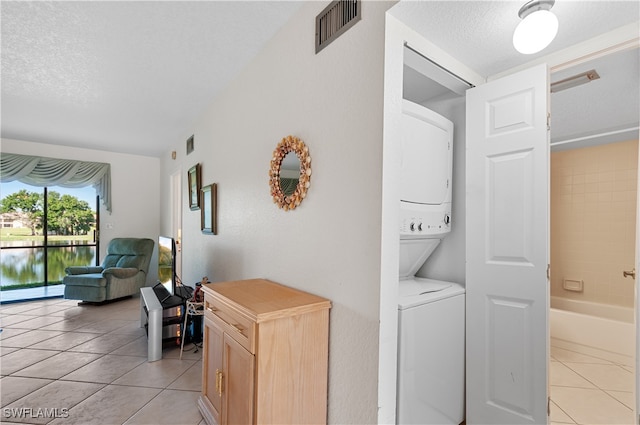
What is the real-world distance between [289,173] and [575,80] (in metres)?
1.91

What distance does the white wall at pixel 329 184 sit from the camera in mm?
1276

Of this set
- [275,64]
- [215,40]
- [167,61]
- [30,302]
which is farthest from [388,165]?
[30,302]

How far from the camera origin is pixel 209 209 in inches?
123

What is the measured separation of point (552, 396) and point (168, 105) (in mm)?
4271

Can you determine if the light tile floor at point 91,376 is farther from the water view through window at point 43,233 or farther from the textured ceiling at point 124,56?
the textured ceiling at point 124,56

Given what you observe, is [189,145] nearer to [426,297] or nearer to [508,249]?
[426,297]

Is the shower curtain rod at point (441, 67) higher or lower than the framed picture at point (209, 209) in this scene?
higher

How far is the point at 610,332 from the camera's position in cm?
275

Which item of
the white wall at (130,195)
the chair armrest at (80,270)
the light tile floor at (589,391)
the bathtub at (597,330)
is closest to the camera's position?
the light tile floor at (589,391)

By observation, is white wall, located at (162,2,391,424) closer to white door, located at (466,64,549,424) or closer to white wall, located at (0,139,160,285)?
white door, located at (466,64,549,424)

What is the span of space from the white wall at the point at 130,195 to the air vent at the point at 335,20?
17.5ft

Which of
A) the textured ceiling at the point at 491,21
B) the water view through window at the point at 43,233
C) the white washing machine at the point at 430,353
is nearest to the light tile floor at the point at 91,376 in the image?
the white washing machine at the point at 430,353

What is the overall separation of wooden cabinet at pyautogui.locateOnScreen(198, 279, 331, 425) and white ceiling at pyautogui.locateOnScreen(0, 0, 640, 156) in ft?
4.54

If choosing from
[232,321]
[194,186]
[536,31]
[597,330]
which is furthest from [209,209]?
[597,330]
